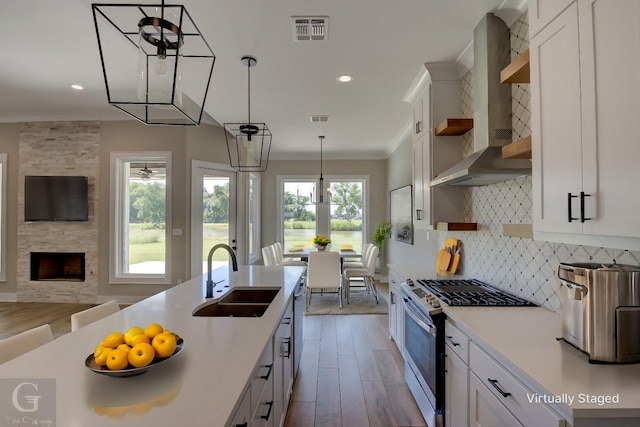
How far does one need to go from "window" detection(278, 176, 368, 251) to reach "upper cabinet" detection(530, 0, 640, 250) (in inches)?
225

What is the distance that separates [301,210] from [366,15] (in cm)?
531

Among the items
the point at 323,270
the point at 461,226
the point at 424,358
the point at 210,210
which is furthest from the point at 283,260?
the point at 424,358

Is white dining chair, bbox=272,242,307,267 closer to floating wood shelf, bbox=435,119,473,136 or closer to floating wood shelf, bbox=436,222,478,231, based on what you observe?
floating wood shelf, bbox=436,222,478,231

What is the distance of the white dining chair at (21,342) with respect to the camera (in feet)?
4.40

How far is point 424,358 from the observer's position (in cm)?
214

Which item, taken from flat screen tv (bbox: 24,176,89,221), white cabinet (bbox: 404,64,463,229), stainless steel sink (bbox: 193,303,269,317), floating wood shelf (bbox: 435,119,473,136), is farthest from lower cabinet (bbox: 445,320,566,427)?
flat screen tv (bbox: 24,176,89,221)

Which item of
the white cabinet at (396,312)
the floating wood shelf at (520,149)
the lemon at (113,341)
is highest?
the floating wood shelf at (520,149)

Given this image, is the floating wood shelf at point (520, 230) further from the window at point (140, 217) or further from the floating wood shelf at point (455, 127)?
the window at point (140, 217)

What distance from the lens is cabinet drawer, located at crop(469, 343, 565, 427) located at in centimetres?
107

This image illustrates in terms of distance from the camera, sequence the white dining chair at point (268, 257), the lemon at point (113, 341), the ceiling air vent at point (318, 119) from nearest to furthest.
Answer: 1. the lemon at point (113, 341)
2. the ceiling air vent at point (318, 119)
3. the white dining chair at point (268, 257)

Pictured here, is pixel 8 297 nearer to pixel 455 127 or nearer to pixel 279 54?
pixel 279 54

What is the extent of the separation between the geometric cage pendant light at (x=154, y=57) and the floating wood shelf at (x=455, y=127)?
1.96m

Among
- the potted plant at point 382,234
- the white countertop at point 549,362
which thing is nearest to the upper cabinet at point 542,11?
the white countertop at point 549,362

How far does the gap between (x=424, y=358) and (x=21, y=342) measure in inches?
88.5
